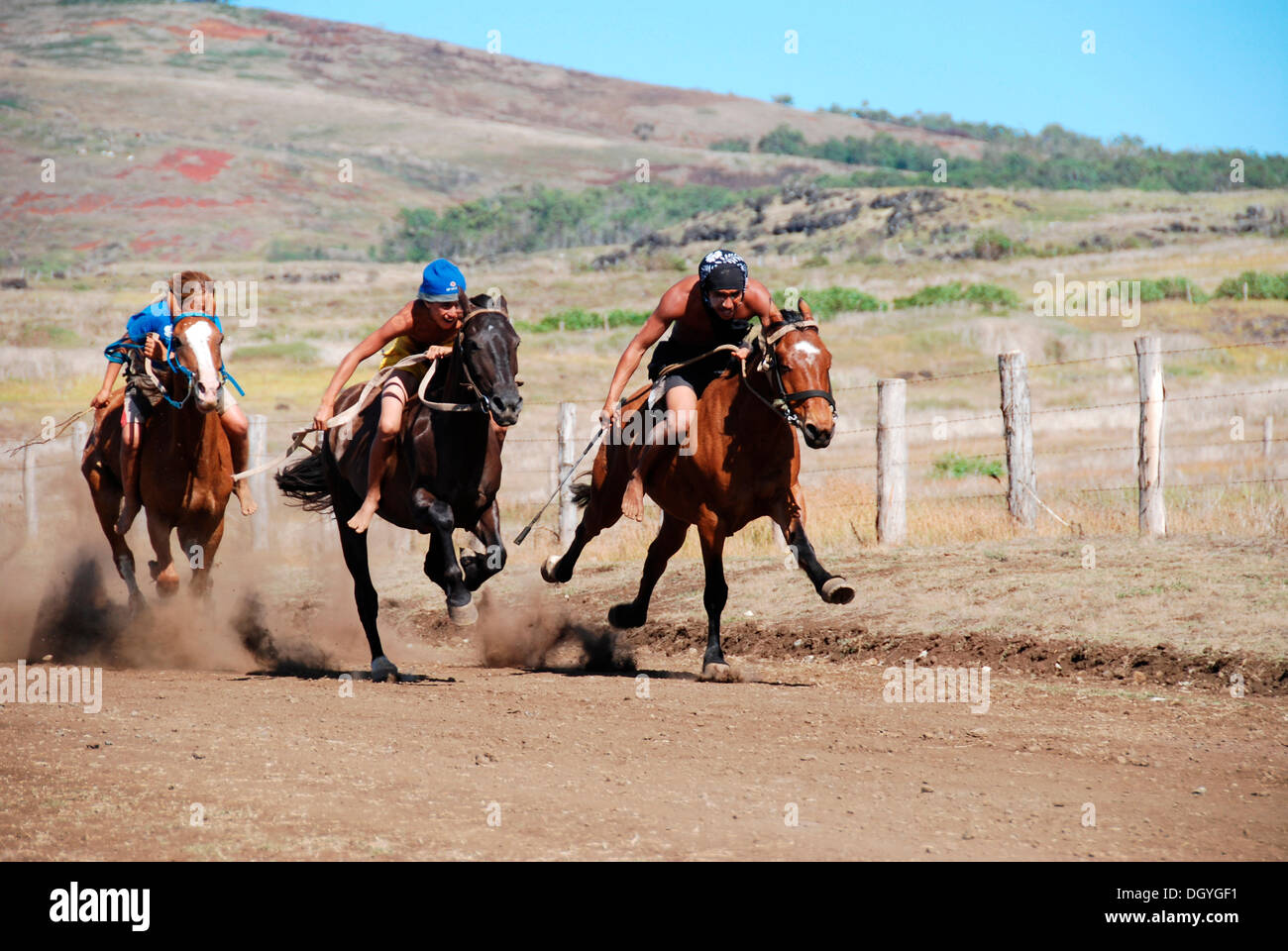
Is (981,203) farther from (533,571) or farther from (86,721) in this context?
(86,721)

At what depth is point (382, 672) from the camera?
1026cm

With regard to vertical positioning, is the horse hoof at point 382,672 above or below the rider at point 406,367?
below

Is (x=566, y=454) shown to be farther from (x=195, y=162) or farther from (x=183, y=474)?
(x=195, y=162)

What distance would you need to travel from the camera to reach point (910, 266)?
Result: 6625cm

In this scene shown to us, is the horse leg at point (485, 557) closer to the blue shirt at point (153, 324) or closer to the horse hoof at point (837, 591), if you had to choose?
the horse hoof at point (837, 591)

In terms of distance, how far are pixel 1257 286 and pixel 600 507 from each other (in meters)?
41.4

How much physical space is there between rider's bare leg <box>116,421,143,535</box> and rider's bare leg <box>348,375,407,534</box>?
2228 mm

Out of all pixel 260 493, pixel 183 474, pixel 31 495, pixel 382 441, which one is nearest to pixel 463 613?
pixel 382 441

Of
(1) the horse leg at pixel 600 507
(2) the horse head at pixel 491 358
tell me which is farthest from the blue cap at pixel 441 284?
(1) the horse leg at pixel 600 507

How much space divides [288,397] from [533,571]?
20148 millimetres

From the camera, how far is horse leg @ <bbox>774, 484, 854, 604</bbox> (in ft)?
29.3

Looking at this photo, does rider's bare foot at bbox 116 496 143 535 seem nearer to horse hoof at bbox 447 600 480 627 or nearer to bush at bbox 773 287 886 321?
horse hoof at bbox 447 600 480 627

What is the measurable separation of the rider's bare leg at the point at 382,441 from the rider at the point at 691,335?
1.46 meters

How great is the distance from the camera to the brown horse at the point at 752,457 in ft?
29.3
